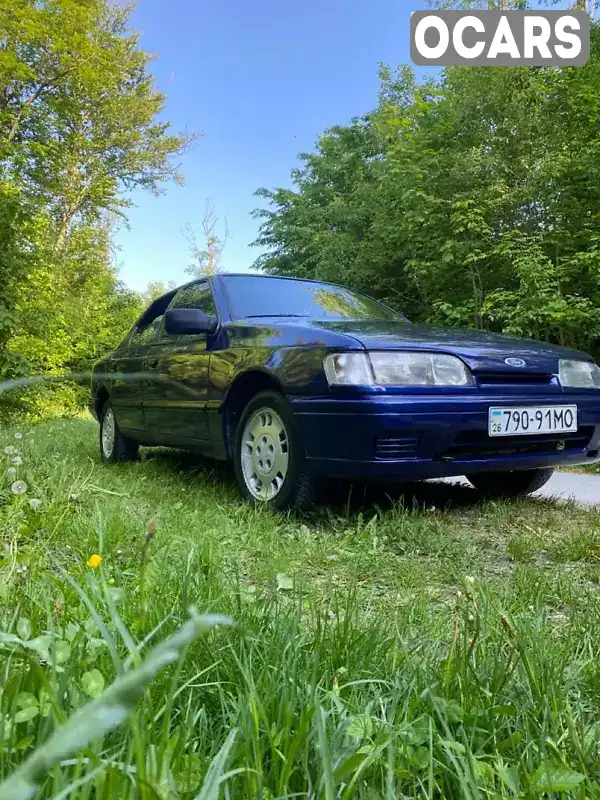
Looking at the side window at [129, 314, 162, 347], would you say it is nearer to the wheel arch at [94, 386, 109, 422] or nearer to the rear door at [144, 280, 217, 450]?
the rear door at [144, 280, 217, 450]

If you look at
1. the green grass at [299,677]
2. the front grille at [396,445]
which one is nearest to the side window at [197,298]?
the front grille at [396,445]

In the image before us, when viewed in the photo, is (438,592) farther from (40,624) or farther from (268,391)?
(268,391)

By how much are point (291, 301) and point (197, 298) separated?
2.25 feet

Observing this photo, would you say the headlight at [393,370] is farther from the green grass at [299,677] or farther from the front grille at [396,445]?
the green grass at [299,677]

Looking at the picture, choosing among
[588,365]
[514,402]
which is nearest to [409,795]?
[514,402]

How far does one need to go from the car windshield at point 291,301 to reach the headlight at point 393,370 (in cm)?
93

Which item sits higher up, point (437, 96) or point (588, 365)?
point (437, 96)

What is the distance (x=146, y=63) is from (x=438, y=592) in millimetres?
21140

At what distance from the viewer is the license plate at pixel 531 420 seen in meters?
2.79

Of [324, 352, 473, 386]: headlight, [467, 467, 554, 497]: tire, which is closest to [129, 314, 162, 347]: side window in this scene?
[324, 352, 473, 386]: headlight

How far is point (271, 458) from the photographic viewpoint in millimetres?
3027

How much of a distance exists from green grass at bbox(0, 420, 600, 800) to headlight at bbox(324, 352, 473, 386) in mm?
798

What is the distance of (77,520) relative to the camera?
2.26 metres

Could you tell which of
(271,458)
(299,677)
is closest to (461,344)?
(271,458)
